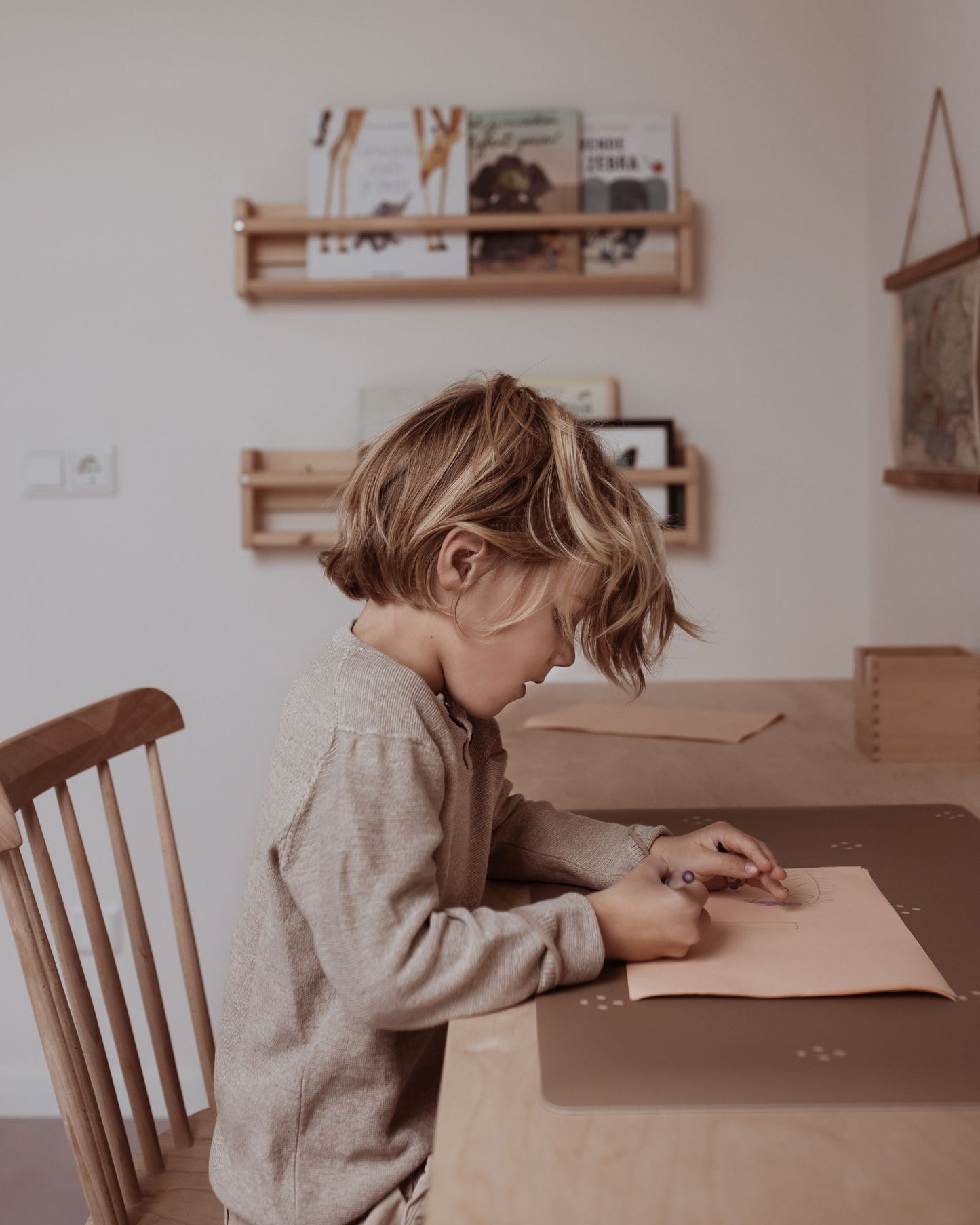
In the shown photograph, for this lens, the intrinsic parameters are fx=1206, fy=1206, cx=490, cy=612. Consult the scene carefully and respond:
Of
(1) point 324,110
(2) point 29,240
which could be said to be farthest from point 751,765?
(2) point 29,240

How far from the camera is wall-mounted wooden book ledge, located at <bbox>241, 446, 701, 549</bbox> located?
2.09 metres

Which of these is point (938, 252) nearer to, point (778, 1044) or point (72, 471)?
point (778, 1044)

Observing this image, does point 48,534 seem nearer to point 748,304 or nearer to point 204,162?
point 204,162

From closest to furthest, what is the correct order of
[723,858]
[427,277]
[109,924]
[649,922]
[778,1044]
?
[778,1044], [649,922], [723,858], [427,277], [109,924]

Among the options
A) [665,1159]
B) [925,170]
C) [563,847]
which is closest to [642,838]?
[563,847]

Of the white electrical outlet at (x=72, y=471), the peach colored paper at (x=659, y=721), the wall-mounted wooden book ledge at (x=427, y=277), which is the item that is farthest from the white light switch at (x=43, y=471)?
the peach colored paper at (x=659, y=721)

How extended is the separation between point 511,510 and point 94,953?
0.61 meters

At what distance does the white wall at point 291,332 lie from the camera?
2.12m

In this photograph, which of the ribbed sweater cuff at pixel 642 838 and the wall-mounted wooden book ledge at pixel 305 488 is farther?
the wall-mounted wooden book ledge at pixel 305 488

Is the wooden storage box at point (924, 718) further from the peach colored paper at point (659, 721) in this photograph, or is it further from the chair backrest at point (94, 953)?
the chair backrest at point (94, 953)

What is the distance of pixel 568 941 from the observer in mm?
749

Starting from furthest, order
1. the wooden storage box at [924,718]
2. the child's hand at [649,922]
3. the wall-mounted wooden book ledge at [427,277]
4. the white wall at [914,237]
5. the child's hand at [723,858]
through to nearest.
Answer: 1. the wall-mounted wooden book ledge at [427,277]
2. the white wall at [914,237]
3. the wooden storage box at [924,718]
4. the child's hand at [723,858]
5. the child's hand at [649,922]

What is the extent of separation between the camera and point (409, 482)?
852 millimetres

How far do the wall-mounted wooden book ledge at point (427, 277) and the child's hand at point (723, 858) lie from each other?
1.34 meters
